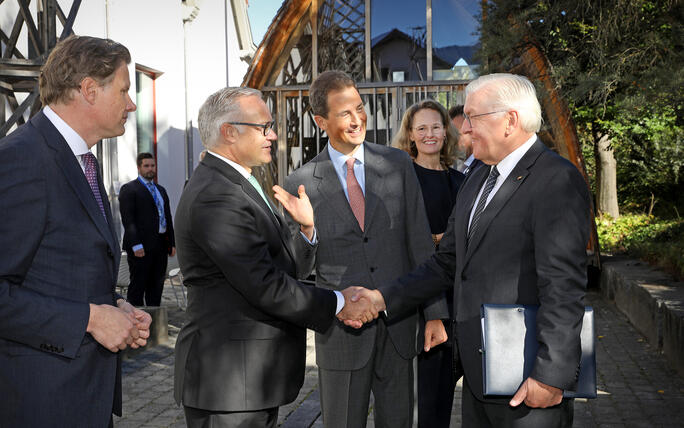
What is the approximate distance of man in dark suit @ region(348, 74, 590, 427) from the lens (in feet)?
8.47

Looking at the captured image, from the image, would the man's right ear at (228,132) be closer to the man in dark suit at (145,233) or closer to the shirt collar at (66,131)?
the shirt collar at (66,131)

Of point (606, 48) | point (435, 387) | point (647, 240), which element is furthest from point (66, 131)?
point (647, 240)

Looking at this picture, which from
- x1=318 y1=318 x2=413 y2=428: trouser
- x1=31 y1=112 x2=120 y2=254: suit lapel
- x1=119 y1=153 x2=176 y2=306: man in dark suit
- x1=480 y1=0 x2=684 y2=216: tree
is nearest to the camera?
x1=31 y1=112 x2=120 y2=254: suit lapel

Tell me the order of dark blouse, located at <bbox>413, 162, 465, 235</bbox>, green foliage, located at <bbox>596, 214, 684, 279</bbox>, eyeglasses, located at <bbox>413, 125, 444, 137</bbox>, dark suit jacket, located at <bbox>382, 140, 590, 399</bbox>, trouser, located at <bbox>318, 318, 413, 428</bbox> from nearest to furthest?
dark suit jacket, located at <bbox>382, 140, 590, 399</bbox>, trouser, located at <bbox>318, 318, 413, 428</bbox>, dark blouse, located at <bbox>413, 162, 465, 235</bbox>, eyeglasses, located at <bbox>413, 125, 444, 137</bbox>, green foliage, located at <bbox>596, 214, 684, 279</bbox>

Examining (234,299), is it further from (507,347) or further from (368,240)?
(507,347)

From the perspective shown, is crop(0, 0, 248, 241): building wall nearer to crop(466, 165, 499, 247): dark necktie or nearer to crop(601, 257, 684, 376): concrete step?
crop(601, 257, 684, 376): concrete step

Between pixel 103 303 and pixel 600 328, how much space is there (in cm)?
801

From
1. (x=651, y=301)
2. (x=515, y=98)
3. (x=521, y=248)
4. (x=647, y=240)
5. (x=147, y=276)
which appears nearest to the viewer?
(x=521, y=248)

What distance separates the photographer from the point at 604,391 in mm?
6293

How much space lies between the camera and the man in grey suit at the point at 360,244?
349 centimetres

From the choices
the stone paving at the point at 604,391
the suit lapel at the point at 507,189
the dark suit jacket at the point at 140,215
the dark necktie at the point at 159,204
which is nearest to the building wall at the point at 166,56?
the dark necktie at the point at 159,204

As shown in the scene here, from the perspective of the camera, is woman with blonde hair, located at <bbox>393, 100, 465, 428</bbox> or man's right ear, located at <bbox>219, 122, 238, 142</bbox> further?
woman with blonde hair, located at <bbox>393, 100, 465, 428</bbox>

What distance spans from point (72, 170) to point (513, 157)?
170 cm

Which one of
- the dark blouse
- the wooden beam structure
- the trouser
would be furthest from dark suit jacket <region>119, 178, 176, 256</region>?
the trouser
